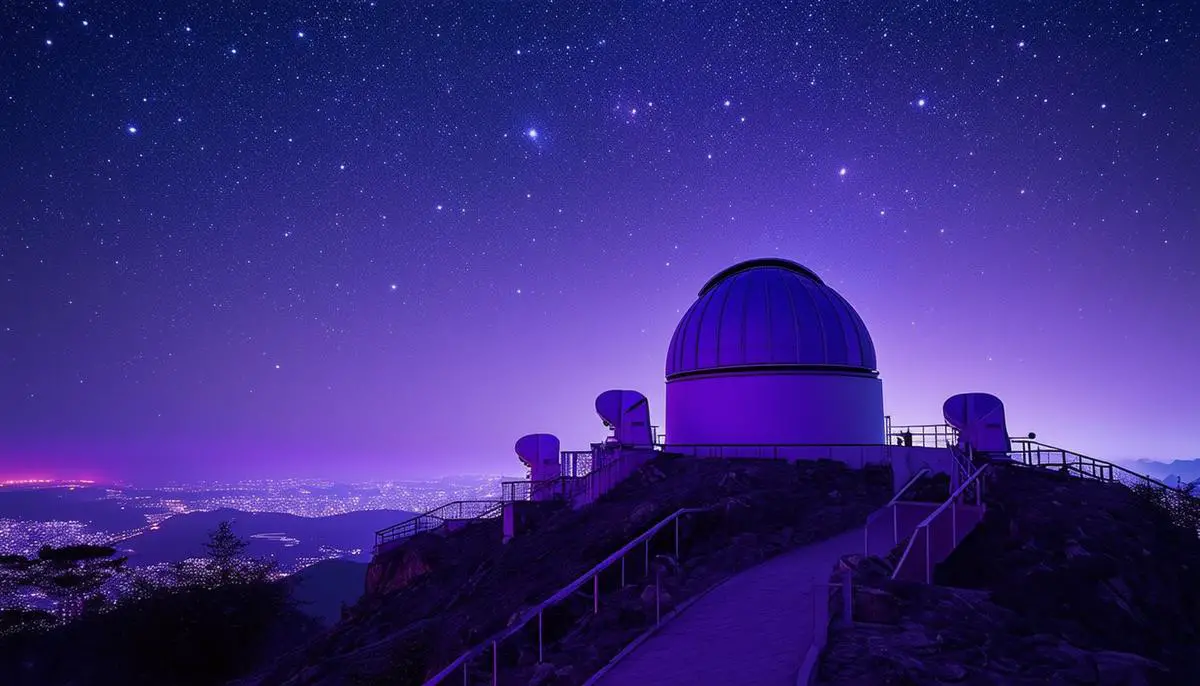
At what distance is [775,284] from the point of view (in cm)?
2517

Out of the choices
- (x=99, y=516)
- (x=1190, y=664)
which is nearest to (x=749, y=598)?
(x=1190, y=664)

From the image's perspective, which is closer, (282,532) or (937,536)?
(937,536)

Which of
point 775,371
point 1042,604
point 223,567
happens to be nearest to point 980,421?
point 775,371

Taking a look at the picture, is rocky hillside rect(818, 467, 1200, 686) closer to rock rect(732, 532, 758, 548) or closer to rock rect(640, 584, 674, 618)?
rock rect(640, 584, 674, 618)

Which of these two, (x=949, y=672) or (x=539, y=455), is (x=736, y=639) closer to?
(x=949, y=672)

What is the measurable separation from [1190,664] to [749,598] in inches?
271

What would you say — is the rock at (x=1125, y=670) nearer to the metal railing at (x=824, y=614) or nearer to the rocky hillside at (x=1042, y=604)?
the rocky hillside at (x=1042, y=604)

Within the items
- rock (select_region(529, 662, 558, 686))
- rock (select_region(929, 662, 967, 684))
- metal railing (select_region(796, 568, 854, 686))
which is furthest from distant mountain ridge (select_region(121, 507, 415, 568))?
rock (select_region(929, 662, 967, 684))

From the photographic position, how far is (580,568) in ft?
43.8

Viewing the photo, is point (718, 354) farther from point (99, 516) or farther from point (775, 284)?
point (99, 516)

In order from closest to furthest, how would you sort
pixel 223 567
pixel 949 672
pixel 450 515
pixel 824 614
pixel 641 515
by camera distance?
pixel 949 672, pixel 824 614, pixel 641 515, pixel 450 515, pixel 223 567

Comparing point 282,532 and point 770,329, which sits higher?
point 770,329

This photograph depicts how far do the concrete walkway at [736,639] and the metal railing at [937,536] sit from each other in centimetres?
125

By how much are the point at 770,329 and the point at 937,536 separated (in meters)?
13.7
